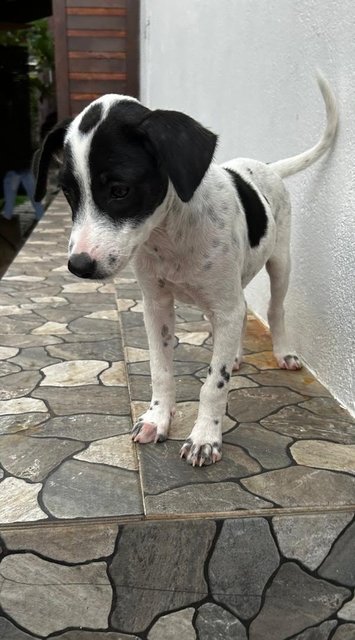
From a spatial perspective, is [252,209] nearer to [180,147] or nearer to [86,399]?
[180,147]

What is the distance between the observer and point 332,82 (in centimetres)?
280

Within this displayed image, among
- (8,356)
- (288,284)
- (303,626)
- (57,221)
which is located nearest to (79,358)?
(8,356)

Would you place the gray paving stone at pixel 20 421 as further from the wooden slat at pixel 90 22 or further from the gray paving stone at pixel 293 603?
the wooden slat at pixel 90 22

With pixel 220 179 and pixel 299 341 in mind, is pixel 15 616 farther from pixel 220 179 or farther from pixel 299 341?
pixel 299 341

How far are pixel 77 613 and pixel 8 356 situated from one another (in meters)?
1.72

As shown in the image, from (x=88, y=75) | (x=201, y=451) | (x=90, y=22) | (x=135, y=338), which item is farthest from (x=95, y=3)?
(x=201, y=451)

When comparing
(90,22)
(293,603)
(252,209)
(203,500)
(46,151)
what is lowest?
(293,603)

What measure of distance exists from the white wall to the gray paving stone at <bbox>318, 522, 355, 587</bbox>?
2.57 ft

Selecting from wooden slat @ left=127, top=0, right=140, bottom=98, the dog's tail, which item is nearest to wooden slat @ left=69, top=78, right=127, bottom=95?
wooden slat @ left=127, top=0, right=140, bottom=98

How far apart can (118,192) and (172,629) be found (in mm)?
1340

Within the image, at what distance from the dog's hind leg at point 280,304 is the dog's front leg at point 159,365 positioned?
2.75ft

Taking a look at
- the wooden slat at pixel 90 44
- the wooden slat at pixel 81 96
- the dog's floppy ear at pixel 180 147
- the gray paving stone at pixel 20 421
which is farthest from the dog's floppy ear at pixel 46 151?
the wooden slat at pixel 90 44

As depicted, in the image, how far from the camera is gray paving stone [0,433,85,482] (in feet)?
7.22

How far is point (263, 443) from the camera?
94.5 inches
